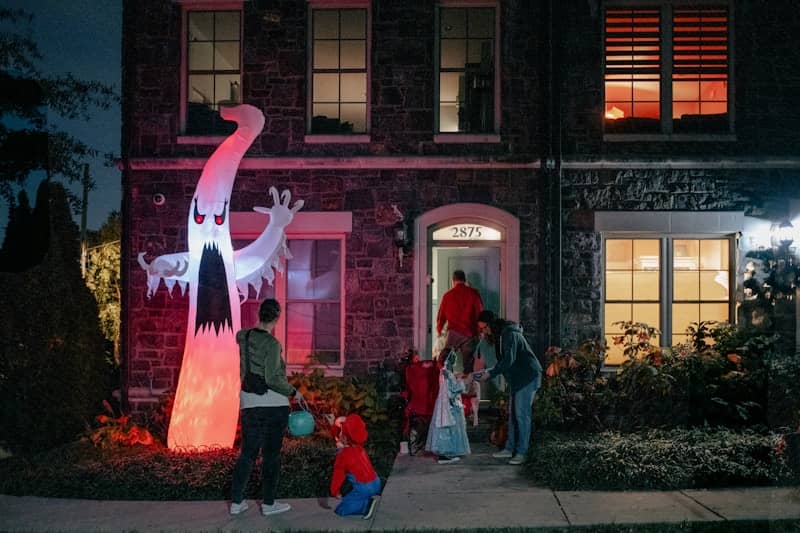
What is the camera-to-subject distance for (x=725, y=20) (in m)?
11.8

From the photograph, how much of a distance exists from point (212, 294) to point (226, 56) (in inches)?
172

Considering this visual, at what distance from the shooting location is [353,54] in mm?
11867

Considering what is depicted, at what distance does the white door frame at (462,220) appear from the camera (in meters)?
11.6

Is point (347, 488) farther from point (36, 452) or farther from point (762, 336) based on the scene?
point (762, 336)

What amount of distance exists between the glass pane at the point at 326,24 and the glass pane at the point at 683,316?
6179 mm

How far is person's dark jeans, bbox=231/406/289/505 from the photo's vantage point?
22.9 feet

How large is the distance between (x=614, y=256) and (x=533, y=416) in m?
3.11

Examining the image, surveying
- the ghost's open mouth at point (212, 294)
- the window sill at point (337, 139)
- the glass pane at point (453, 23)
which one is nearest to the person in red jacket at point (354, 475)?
the ghost's open mouth at point (212, 294)

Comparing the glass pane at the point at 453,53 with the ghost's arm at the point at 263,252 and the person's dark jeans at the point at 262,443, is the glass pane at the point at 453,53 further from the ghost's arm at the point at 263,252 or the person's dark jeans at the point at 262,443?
the person's dark jeans at the point at 262,443

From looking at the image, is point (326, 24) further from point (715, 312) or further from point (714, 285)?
point (715, 312)

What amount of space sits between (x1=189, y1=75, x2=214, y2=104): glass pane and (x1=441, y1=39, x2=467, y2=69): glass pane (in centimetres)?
331

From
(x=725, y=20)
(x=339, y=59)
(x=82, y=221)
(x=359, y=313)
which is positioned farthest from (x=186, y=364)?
(x=725, y=20)

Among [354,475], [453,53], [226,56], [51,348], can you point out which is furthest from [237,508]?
[453,53]

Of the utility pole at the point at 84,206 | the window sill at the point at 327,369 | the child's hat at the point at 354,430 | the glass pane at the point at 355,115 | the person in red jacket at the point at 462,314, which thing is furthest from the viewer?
the utility pole at the point at 84,206
